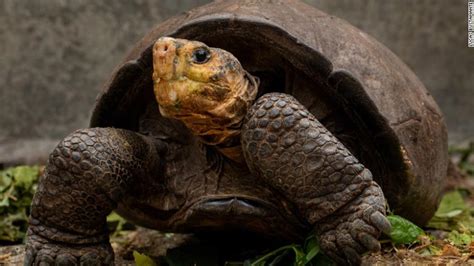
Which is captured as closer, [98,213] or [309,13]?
[98,213]

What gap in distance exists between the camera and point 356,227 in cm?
250

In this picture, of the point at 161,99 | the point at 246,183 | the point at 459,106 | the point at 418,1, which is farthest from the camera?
the point at 459,106

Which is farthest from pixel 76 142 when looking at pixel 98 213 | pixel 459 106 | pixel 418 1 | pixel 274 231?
pixel 459 106

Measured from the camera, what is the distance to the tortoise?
2510 mm

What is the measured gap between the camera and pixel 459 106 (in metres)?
7.47

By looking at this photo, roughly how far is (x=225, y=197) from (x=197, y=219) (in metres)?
0.17

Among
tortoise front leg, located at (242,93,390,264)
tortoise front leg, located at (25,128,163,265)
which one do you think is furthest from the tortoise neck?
tortoise front leg, located at (25,128,163,265)

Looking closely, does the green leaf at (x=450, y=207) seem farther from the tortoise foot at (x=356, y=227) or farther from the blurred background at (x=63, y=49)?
the blurred background at (x=63, y=49)

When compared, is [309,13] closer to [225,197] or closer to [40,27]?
[225,197]

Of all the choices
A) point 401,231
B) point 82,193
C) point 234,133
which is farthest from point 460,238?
point 82,193

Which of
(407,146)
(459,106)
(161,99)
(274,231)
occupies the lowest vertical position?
(459,106)

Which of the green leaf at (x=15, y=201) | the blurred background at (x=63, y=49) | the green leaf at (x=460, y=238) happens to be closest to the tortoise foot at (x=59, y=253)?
the green leaf at (x=15, y=201)

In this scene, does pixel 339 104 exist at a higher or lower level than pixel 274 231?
higher

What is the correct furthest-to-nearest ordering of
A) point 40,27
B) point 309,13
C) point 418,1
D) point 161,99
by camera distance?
point 418,1, point 40,27, point 309,13, point 161,99
